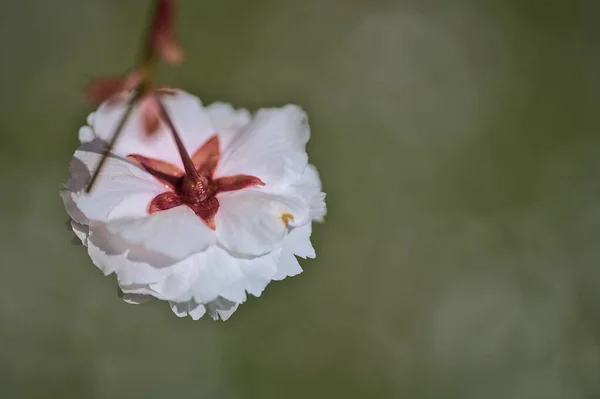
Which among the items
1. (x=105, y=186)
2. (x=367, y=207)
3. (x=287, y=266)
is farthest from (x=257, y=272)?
(x=367, y=207)

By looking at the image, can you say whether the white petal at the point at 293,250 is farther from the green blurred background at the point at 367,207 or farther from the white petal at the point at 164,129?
the green blurred background at the point at 367,207

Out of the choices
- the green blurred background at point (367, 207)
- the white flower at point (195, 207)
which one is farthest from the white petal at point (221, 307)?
the green blurred background at point (367, 207)

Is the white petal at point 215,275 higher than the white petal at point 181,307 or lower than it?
higher

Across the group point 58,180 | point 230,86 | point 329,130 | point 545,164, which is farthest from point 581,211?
point 58,180

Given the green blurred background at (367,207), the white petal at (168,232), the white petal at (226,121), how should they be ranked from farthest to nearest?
the green blurred background at (367,207)
the white petal at (226,121)
the white petal at (168,232)

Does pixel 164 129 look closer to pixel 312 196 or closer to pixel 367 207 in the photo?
pixel 312 196

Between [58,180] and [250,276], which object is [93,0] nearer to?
[58,180]

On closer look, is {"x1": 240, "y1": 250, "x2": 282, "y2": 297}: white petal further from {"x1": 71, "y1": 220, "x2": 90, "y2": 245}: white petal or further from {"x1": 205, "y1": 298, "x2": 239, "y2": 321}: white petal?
{"x1": 71, "y1": 220, "x2": 90, "y2": 245}: white petal
